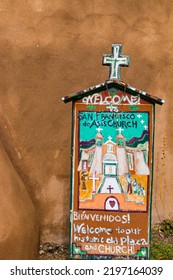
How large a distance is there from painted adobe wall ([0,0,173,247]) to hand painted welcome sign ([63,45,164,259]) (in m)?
1.07

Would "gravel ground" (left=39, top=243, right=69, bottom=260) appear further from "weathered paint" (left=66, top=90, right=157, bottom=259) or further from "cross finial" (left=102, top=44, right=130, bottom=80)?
"cross finial" (left=102, top=44, right=130, bottom=80)

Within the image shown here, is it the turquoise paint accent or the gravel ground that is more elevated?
the turquoise paint accent

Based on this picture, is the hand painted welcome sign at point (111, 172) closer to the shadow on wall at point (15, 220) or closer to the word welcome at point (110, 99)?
the word welcome at point (110, 99)

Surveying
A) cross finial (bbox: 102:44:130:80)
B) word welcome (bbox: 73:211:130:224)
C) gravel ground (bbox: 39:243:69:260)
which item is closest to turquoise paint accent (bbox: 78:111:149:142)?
cross finial (bbox: 102:44:130:80)

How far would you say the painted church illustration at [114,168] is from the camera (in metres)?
4.58

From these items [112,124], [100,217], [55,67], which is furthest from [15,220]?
[55,67]

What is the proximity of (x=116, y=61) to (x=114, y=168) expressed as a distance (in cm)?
116

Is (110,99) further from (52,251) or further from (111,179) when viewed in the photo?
(52,251)

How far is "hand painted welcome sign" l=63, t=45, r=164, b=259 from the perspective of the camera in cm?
457

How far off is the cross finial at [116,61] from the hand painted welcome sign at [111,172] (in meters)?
0.01

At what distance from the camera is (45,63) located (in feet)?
18.4

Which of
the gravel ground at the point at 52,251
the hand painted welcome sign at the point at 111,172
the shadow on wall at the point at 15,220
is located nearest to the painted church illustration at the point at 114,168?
the hand painted welcome sign at the point at 111,172

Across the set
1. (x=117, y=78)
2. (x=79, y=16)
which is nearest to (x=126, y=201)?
(x=117, y=78)

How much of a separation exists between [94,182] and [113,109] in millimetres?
819
